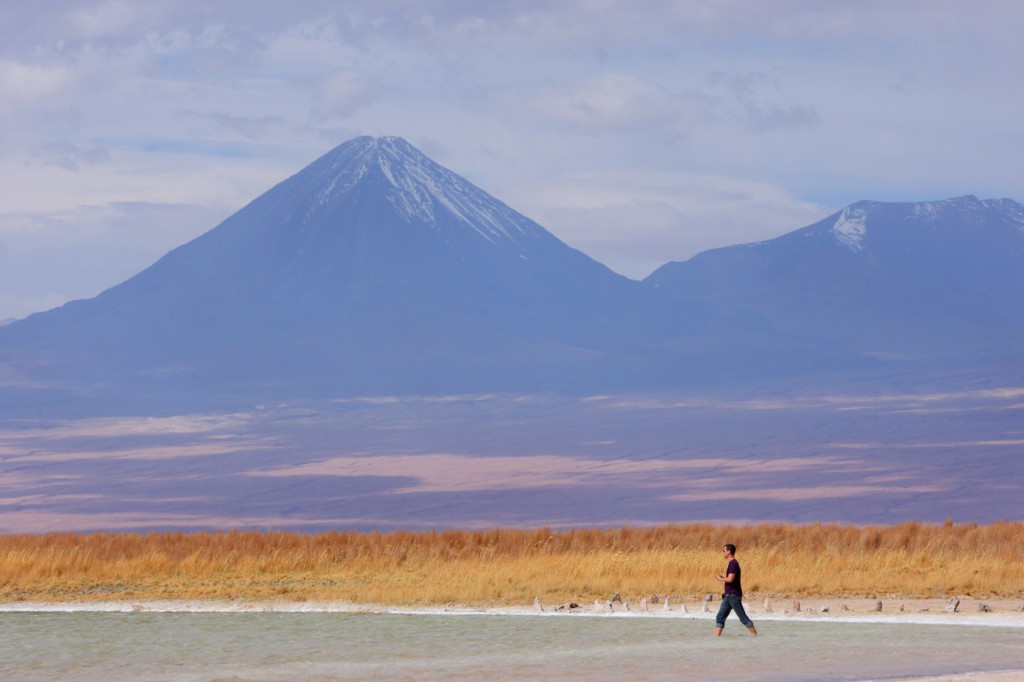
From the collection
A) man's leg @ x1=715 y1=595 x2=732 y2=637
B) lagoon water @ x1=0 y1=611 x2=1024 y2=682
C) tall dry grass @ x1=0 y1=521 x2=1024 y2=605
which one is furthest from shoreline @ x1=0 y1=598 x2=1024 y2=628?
man's leg @ x1=715 y1=595 x2=732 y2=637

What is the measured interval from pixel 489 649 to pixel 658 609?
6.48 metres

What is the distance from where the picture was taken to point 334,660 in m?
23.9

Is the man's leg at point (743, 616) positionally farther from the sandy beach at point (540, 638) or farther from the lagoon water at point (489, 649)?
the sandy beach at point (540, 638)

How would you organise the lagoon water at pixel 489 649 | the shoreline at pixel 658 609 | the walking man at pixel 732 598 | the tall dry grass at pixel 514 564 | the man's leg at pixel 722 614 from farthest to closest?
the tall dry grass at pixel 514 564
the shoreline at pixel 658 609
the man's leg at pixel 722 614
the walking man at pixel 732 598
the lagoon water at pixel 489 649

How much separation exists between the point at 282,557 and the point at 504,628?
1536cm

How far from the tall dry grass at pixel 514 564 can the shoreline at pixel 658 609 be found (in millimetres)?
878

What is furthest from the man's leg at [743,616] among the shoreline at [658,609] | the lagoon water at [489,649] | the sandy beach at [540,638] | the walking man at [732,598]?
the shoreline at [658,609]

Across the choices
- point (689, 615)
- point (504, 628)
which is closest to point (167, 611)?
point (504, 628)

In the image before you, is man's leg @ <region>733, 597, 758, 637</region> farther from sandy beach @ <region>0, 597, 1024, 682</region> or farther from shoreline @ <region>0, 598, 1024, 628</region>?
shoreline @ <region>0, 598, 1024, 628</region>

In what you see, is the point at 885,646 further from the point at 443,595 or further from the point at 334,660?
the point at 443,595

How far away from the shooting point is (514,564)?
127 ft

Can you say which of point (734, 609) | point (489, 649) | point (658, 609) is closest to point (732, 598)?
point (734, 609)

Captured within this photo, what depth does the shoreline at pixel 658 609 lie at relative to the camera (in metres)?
27.6

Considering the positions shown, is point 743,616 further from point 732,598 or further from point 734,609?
point 732,598
